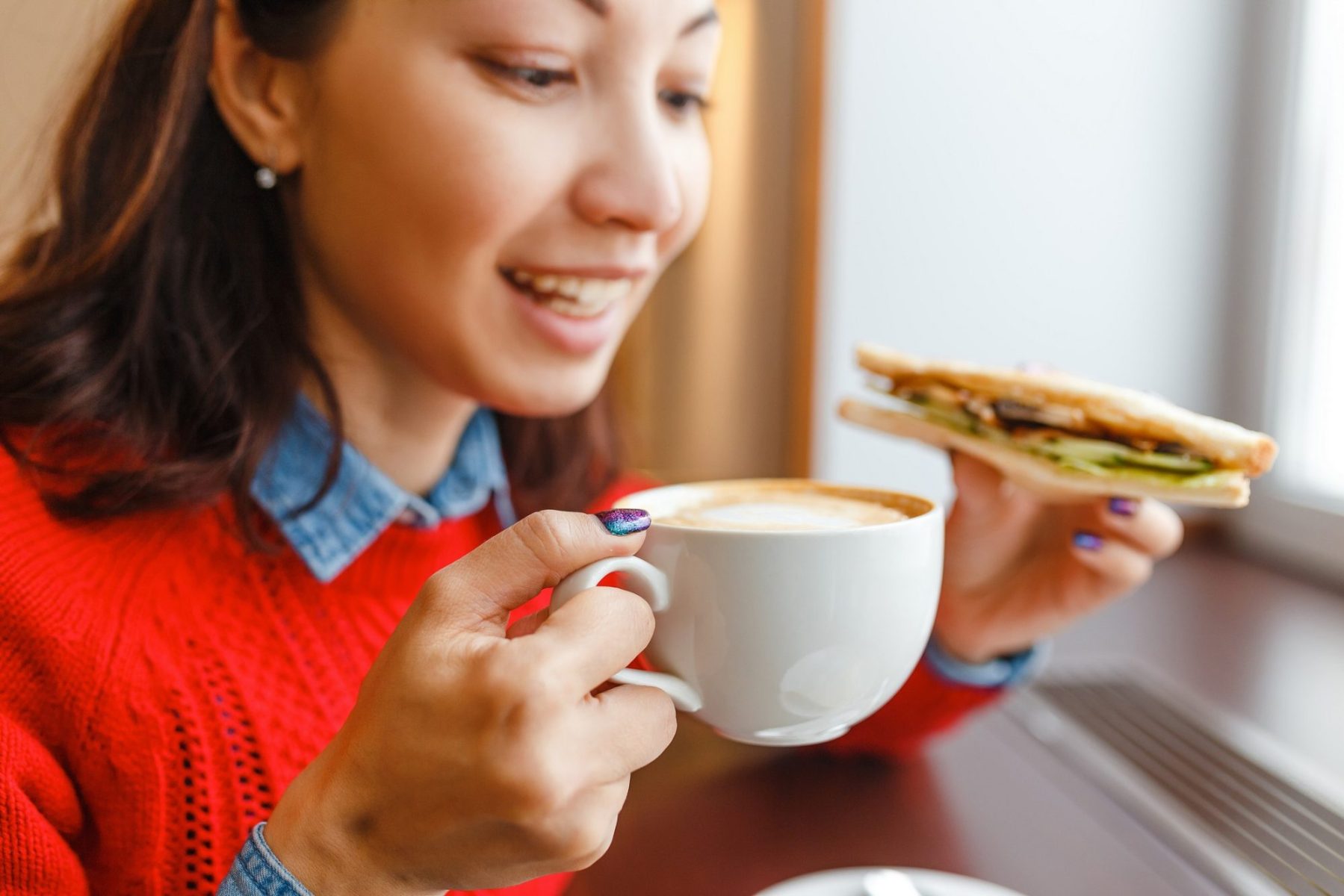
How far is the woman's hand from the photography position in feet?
2.95

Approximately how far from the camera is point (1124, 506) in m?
0.87

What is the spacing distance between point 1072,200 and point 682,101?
1.30 m

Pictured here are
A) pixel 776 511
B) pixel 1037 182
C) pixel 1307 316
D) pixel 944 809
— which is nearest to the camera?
pixel 776 511

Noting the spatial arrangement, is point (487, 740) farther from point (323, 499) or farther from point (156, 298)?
point (156, 298)

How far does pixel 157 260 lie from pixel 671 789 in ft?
2.18

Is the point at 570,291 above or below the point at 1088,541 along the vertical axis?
above

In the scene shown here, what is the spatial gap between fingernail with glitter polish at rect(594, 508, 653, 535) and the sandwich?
1.45 feet

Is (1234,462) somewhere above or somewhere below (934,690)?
above

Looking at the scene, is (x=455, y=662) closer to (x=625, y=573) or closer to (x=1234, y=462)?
(x=625, y=573)

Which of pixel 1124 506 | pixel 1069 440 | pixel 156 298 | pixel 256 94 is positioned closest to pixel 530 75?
pixel 256 94

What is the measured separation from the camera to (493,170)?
757mm

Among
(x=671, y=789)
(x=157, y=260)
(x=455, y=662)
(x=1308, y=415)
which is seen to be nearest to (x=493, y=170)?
(x=157, y=260)

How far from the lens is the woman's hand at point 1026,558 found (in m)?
0.90

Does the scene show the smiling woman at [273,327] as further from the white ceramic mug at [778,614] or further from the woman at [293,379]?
the white ceramic mug at [778,614]
